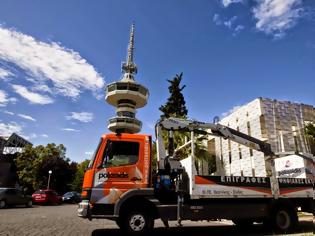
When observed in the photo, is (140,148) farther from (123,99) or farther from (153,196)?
(123,99)

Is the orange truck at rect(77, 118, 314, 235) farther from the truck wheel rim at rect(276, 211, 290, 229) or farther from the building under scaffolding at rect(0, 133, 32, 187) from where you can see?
the building under scaffolding at rect(0, 133, 32, 187)

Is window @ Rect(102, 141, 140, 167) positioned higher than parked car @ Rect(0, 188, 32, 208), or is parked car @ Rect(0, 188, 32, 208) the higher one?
window @ Rect(102, 141, 140, 167)

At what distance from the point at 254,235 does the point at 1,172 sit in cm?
5268

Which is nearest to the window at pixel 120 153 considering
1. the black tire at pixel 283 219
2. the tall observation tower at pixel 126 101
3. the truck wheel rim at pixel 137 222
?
the truck wheel rim at pixel 137 222

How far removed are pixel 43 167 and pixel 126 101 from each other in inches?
1397

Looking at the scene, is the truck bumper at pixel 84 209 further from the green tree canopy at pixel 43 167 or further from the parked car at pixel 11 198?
the green tree canopy at pixel 43 167

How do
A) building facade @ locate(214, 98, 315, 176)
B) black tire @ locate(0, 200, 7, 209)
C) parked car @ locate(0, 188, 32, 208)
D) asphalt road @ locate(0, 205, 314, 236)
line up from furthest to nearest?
building facade @ locate(214, 98, 315, 176) → parked car @ locate(0, 188, 32, 208) → black tire @ locate(0, 200, 7, 209) → asphalt road @ locate(0, 205, 314, 236)

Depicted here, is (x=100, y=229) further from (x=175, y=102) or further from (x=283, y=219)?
(x=175, y=102)

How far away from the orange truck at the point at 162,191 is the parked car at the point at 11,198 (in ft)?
57.9

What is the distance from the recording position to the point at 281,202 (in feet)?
33.2

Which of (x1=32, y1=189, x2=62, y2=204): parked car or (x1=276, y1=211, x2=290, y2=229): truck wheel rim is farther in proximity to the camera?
(x1=32, y1=189, x2=62, y2=204): parked car

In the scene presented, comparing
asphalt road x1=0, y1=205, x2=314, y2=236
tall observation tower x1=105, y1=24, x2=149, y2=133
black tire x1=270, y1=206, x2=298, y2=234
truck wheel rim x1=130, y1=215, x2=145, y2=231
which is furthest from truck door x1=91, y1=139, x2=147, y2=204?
tall observation tower x1=105, y1=24, x2=149, y2=133

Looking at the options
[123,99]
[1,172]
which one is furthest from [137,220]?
[123,99]

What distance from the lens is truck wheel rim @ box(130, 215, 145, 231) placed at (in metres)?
8.27
